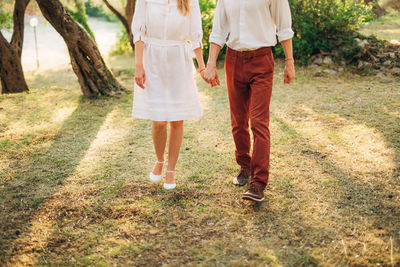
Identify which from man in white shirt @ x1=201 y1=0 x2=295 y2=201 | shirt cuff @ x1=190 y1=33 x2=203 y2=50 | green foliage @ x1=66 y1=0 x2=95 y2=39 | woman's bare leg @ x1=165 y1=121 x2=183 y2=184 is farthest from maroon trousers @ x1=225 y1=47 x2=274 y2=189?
green foliage @ x1=66 y1=0 x2=95 y2=39

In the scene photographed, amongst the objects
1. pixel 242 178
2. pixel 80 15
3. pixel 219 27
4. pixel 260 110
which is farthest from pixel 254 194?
pixel 80 15

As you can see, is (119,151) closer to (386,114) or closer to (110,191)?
(110,191)

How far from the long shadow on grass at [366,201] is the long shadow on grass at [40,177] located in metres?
2.43

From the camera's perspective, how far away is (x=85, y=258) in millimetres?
2410

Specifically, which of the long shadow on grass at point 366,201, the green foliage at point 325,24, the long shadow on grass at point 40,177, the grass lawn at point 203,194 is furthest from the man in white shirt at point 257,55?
the green foliage at point 325,24

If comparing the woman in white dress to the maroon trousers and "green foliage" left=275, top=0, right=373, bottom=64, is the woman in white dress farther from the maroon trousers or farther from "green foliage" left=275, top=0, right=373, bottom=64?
"green foliage" left=275, top=0, right=373, bottom=64

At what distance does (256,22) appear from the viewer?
2.84 metres

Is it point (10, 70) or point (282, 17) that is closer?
point (282, 17)

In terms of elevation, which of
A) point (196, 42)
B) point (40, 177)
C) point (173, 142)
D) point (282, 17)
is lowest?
point (40, 177)

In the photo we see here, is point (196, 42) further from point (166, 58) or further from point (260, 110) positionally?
point (260, 110)

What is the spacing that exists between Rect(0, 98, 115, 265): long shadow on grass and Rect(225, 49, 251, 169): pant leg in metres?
1.73

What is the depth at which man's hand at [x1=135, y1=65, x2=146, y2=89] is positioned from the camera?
2.95 m

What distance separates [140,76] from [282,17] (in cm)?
120

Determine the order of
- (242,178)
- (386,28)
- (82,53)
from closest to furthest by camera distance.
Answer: (242,178) → (82,53) → (386,28)
